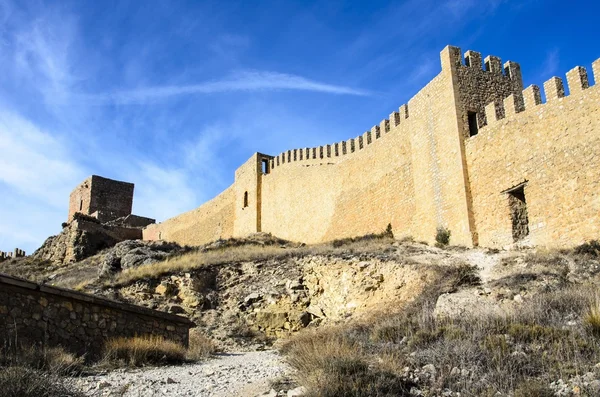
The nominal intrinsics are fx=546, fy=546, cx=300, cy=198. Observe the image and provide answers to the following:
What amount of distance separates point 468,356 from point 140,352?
5260 millimetres

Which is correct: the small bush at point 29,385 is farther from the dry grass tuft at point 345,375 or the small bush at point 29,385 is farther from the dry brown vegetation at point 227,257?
the dry brown vegetation at point 227,257

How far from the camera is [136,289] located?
54.9 ft

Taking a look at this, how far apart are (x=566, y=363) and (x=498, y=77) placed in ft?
46.9

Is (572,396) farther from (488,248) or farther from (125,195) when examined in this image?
(125,195)

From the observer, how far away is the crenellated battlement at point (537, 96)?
13406 millimetres

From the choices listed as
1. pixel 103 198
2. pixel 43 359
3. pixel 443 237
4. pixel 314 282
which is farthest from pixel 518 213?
pixel 103 198

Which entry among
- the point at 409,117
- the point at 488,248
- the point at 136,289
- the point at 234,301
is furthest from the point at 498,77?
the point at 136,289

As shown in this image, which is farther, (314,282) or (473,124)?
(473,124)

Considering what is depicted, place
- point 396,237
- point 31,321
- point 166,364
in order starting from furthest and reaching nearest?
point 396,237 → point 166,364 → point 31,321

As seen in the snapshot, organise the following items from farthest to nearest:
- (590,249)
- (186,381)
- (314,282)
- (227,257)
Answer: (227,257), (314,282), (590,249), (186,381)

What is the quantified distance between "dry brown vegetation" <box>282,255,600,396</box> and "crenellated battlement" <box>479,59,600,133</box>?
7.49m

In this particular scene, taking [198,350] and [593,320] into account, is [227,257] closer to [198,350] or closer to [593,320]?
[198,350]

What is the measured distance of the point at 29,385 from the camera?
17.9ft

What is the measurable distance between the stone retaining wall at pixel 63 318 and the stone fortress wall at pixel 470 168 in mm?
9815
